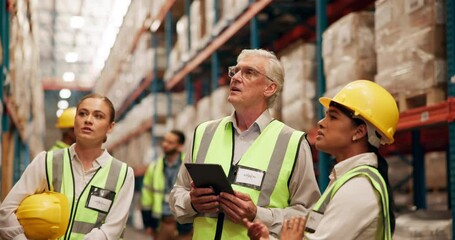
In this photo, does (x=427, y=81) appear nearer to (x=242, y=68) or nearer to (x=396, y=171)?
(x=242, y=68)

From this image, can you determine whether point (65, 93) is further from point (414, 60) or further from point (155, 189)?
point (414, 60)

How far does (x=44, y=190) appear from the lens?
3482mm

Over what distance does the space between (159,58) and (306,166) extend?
9.87 meters

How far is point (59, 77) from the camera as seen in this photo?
36.9 meters

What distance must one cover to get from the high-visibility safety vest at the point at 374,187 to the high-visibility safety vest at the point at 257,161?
518mm

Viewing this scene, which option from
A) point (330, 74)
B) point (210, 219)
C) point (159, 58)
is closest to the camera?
point (210, 219)

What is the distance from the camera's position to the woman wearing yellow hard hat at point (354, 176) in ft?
8.09

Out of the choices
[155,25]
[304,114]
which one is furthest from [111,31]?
[304,114]

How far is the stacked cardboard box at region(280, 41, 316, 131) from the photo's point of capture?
586cm

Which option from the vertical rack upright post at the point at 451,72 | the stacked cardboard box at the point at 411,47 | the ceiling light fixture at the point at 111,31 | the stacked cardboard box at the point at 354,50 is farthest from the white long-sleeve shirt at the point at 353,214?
the ceiling light fixture at the point at 111,31

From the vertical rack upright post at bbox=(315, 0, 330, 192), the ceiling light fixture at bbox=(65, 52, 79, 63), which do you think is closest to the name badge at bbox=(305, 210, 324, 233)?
the vertical rack upright post at bbox=(315, 0, 330, 192)

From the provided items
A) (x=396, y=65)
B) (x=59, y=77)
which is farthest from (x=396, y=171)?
(x=59, y=77)

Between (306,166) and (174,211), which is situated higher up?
(306,166)

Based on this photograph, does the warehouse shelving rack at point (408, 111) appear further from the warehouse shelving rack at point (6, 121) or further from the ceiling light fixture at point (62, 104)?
the ceiling light fixture at point (62, 104)
